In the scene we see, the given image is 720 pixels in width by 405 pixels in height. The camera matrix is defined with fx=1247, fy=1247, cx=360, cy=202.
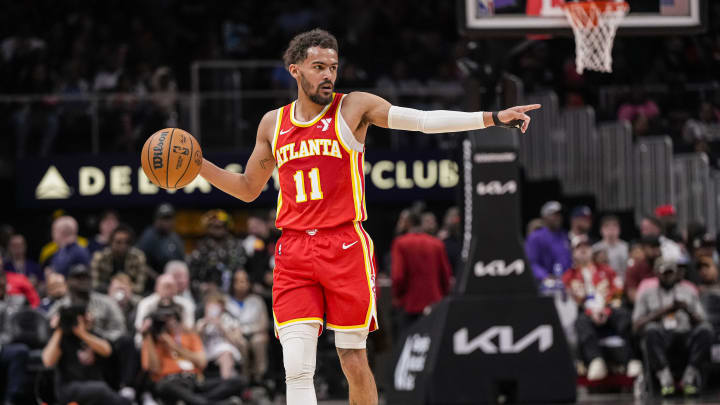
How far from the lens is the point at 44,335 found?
1177 centimetres

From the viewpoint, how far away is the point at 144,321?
11.4m

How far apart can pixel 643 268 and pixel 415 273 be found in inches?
95.7

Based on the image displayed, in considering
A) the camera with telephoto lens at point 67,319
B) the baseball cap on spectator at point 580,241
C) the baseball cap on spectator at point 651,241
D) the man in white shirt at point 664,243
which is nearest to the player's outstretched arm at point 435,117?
the camera with telephoto lens at point 67,319

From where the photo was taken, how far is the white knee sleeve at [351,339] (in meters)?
6.14

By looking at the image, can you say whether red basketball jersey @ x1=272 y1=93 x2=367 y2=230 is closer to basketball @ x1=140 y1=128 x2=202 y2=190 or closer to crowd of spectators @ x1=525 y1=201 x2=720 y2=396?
basketball @ x1=140 y1=128 x2=202 y2=190

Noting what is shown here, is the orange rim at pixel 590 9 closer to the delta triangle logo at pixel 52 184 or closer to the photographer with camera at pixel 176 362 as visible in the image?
the photographer with camera at pixel 176 362

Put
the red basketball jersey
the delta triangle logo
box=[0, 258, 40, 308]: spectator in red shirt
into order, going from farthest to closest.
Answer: the delta triangle logo, box=[0, 258, 40, 308]: spectator in red shirt, the red basketball jersey

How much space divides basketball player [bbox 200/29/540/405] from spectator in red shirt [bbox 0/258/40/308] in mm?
6892

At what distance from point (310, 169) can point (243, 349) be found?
6.48 m

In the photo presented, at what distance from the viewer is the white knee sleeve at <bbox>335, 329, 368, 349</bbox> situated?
6.14m

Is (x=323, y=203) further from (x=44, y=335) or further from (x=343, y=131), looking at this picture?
(x=44, y=335)

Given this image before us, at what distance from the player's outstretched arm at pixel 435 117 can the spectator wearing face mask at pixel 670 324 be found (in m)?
6.81

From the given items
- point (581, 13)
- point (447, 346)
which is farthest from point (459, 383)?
point (581, 13)

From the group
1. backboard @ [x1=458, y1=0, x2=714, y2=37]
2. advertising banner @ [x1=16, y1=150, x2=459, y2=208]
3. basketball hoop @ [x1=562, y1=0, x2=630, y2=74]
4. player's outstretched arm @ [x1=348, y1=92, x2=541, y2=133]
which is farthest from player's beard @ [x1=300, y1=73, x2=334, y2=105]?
advertising banner @ [x1=16, y1=150, x2=459, y2=208]
